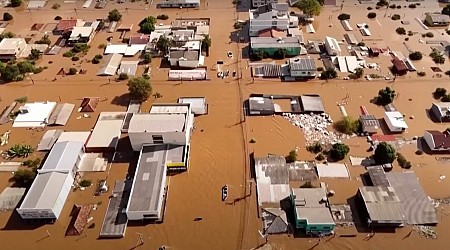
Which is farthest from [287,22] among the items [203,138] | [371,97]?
[203,138]

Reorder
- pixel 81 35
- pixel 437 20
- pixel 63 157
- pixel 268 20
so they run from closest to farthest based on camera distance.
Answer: pixel 63 157 → pixel 268 20 → pixel 81 35 → pixel 437 20

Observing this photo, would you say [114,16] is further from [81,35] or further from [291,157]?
[291,157]

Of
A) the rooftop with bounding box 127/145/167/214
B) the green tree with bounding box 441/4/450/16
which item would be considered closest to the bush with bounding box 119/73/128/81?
the rooftop with bounding box 127/145/167/214

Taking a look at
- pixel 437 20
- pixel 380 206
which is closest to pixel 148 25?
pixel 380 206

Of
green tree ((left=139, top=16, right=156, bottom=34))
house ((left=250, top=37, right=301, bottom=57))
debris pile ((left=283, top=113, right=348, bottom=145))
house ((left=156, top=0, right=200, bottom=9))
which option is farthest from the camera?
house ((left=156, top=0, right=200, bottom=9))

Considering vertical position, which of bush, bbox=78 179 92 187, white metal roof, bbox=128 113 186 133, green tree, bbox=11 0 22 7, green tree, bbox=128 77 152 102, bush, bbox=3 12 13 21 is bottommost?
bush, bbox=78 179 92 187

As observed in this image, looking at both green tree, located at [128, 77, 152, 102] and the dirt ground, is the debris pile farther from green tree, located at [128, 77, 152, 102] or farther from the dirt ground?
green tree, located at [128, 77, 152, 102]

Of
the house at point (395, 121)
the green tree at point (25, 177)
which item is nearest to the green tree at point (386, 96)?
the house at point (395, 121)

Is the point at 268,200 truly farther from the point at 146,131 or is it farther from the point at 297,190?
the point at 146,131
